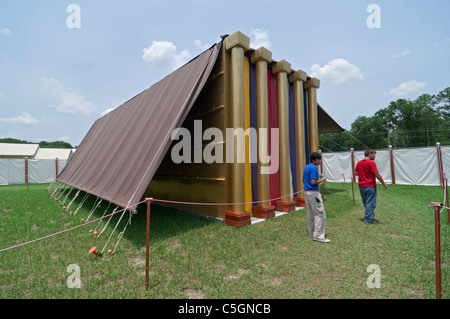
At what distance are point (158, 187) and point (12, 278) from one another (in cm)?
560

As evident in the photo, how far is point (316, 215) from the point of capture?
4.15 m

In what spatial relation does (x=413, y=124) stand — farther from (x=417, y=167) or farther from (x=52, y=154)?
(x=52, y=154)

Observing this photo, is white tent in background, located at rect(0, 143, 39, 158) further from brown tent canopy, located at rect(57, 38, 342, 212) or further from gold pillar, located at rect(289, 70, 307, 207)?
gold pillar, located at rect(289, 70, 307, 207)

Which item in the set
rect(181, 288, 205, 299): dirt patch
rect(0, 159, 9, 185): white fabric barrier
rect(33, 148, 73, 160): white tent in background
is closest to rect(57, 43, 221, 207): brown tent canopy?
rect(181, 288, 205, 299): dirt patch

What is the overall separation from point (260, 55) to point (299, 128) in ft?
8.99

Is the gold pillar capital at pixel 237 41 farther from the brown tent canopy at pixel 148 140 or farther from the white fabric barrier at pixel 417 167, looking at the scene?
the white fabric barrier at pixel 417 167

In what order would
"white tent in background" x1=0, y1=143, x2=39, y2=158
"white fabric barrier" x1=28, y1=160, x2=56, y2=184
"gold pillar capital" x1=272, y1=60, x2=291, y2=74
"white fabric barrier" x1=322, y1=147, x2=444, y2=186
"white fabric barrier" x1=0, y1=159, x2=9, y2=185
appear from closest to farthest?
1. "gold pillar capital" x1=272, y1=60, x2=291, y2=74
2. "white fabric barrier" x1=322, y1=147, x2=444, y2=186
3. "white fabric barrier" x1=0, y1=159, x2=9, y2=185
4. "white fabric barrier" x1=28, y1=160, x2=56, y2=184
5. "white tent in background" x1=0, y1=143, x2=39, y2=158

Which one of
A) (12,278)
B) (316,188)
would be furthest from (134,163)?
(316,188)

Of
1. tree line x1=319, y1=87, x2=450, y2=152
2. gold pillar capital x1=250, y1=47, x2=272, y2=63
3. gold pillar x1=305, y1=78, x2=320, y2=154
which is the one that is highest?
tree line x1=319, y1=87, x2=450, y2=152

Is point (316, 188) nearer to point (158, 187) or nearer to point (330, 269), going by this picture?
point (330, 269)

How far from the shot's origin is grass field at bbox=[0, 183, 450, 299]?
257 centimetres

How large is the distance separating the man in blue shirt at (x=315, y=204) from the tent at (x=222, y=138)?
1.45m

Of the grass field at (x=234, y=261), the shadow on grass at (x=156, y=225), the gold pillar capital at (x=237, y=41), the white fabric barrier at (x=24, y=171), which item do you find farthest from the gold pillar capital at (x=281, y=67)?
the white fabric barrier at (x=24, y=171)

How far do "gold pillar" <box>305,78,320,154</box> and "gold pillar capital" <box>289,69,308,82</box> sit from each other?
64 centimetres
